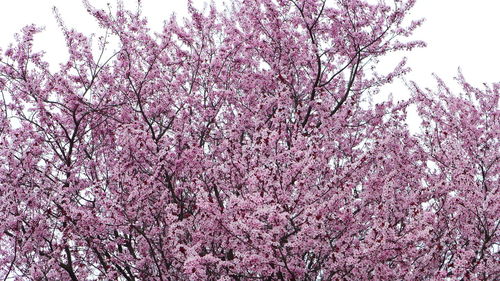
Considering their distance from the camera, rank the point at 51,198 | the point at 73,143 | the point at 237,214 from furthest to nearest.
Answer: the point at 73,143 → the point at 51,198 → the point at 237,214

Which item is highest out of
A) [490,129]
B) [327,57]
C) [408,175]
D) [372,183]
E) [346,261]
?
[327,57]

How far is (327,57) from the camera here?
39.1 ft

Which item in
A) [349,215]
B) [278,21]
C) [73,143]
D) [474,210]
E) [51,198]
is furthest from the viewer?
[278,21]

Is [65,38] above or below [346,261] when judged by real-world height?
above

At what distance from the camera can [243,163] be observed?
8.34 m

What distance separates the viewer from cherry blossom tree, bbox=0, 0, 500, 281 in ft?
24.0

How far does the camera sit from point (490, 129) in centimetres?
1093

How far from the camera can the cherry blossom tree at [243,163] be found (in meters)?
7.31

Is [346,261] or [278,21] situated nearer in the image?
[346,261]

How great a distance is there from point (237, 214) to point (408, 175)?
16.6ft

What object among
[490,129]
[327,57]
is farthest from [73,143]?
[490,129]

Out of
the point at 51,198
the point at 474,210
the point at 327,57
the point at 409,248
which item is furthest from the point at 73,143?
the point at 474,210

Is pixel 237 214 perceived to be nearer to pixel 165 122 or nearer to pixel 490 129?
Result: pixel 165 122

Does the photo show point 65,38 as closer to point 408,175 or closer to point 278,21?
point 278,21
